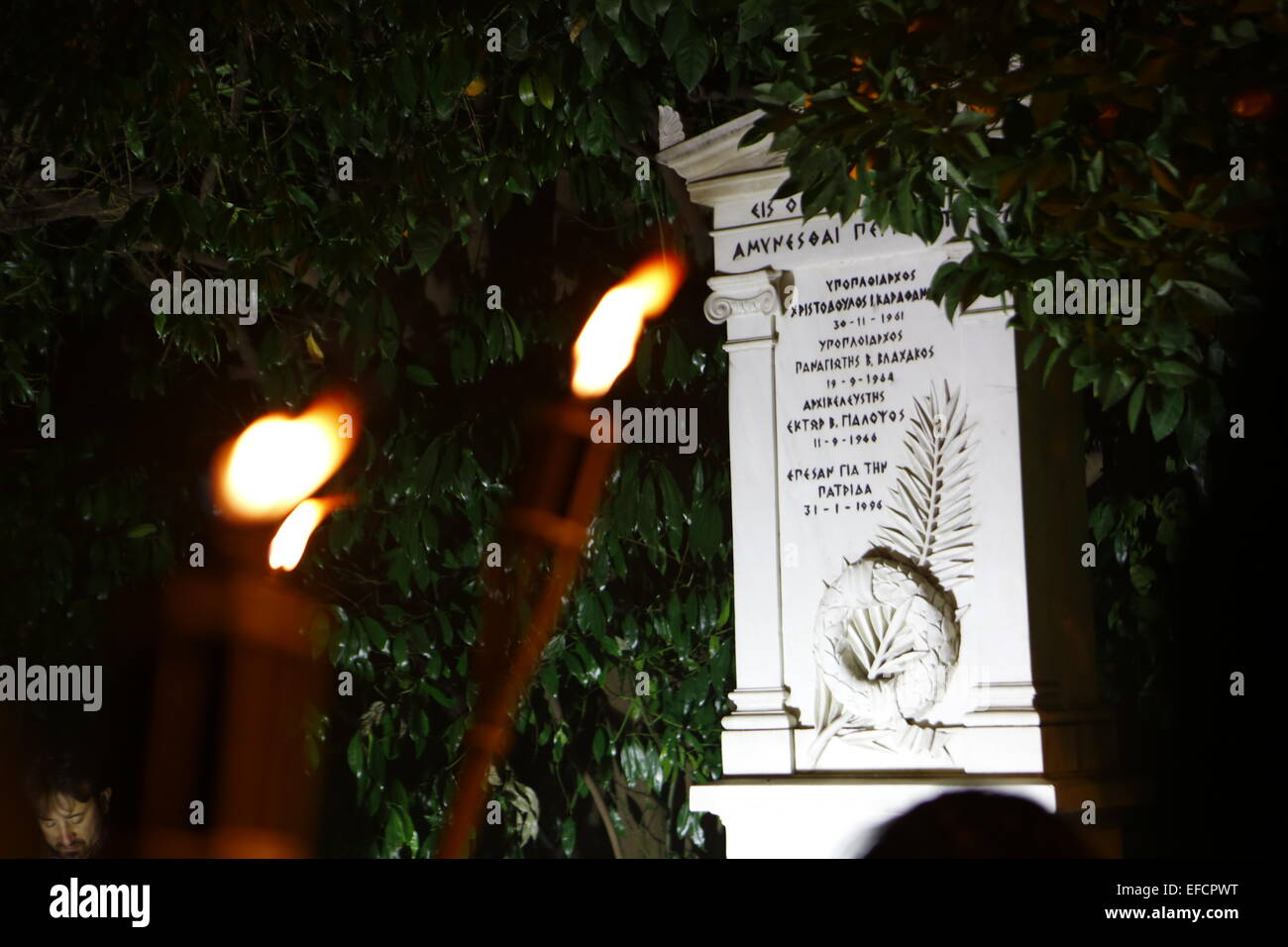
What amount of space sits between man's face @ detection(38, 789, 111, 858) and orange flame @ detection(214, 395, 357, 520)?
1198mm

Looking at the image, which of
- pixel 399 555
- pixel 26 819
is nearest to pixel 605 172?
pixel 399 555

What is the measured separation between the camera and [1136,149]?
3.18 metres

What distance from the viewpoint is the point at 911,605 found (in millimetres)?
3836

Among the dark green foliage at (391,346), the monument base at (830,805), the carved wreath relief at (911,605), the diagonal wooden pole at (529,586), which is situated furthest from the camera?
the diagonal wooden pole at (529,586)

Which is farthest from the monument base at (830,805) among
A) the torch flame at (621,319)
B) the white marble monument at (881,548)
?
the torch flame at (621,319)

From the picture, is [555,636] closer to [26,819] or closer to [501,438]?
[501,438]

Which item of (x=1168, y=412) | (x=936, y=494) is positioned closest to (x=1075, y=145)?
(x=1168, y=412)
